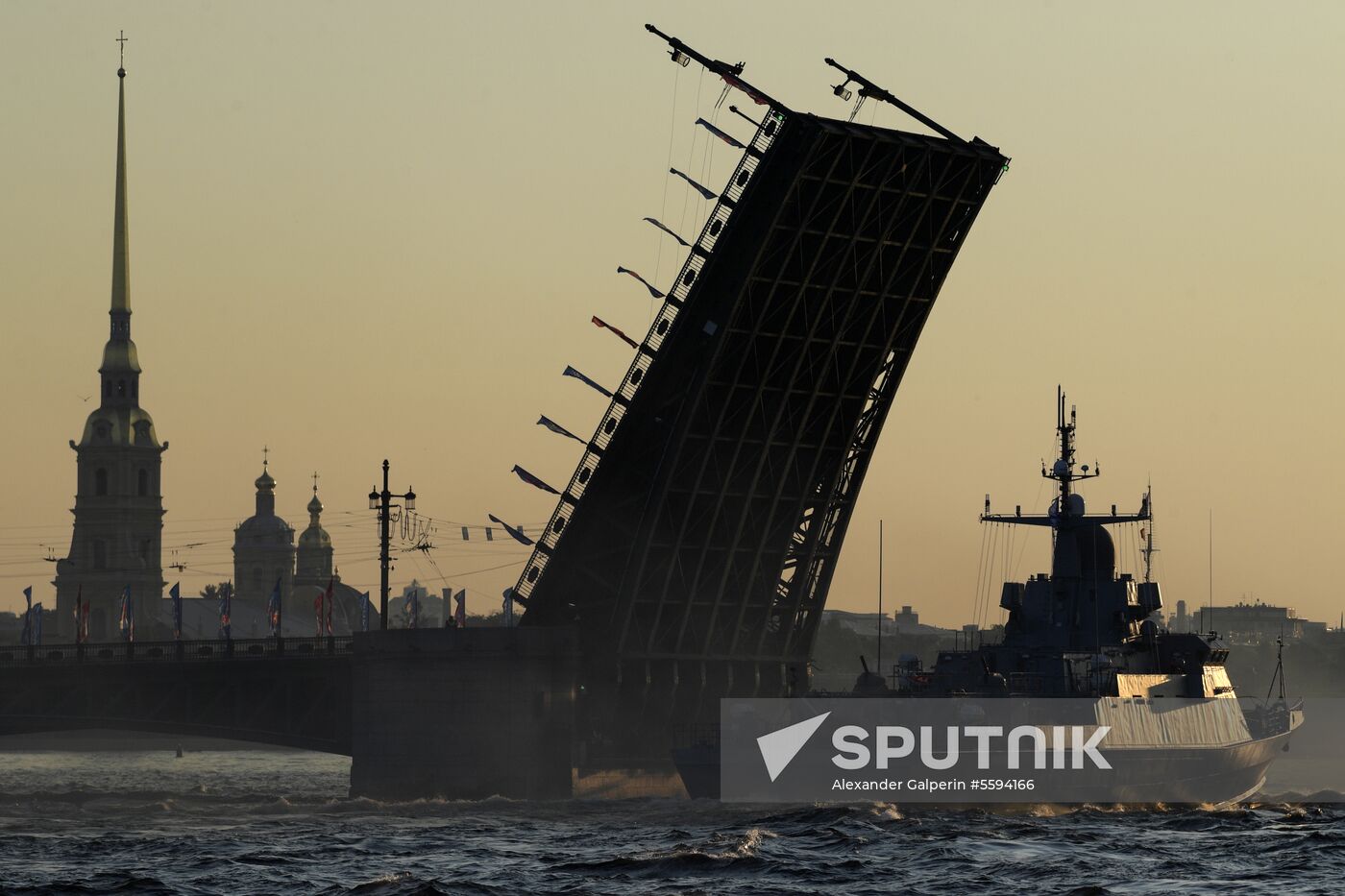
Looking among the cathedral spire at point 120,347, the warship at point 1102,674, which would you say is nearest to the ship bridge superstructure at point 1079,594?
the warship at point 1102,674

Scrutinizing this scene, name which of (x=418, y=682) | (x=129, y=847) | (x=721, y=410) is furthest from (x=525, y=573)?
(x=129, y=847)

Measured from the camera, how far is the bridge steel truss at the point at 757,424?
57906 millimetres

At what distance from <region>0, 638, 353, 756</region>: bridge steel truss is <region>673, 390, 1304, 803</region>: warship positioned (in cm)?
1391

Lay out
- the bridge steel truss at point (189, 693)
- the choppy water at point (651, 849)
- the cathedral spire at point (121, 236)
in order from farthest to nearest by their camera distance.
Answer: the cathedral spire at point (121, 236) < the bridge steel truss at point (189, 693) < the choppy water at point (651, 849)

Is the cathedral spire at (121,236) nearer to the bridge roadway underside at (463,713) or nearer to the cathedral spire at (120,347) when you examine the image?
the cathedral spire at (120,347)

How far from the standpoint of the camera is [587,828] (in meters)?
57.0

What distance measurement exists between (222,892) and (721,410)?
71.7ft

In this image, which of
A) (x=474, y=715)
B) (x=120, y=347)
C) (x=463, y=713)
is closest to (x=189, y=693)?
(x=463, y=713)

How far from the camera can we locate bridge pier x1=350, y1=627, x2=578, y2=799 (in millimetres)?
65438

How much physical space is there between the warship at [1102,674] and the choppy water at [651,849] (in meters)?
1.59

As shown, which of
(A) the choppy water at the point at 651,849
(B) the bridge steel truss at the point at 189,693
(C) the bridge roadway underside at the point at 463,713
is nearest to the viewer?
(A) the choppy water at the point at 651,849

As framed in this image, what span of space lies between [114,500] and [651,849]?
473 ft

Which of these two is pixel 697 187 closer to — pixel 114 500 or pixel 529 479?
pixel 529 479

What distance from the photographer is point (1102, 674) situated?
64.2 m
